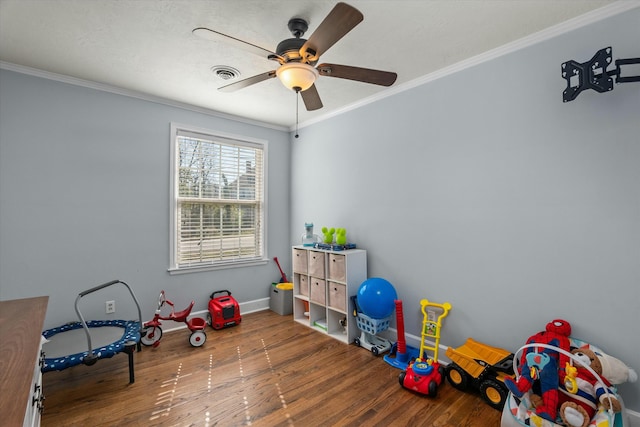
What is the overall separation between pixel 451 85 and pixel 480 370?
2358 millimetres

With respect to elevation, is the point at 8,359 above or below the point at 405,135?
below

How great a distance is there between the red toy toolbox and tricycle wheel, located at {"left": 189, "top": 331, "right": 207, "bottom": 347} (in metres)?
0.42

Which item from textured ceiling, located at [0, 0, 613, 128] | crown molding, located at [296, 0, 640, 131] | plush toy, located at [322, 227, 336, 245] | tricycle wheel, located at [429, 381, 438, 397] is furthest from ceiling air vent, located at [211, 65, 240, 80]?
tricycle wheel, located at [429, 381, 438, 397]

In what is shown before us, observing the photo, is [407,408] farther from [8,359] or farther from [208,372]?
[8,359]

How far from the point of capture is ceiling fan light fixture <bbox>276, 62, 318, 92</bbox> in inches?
71.4

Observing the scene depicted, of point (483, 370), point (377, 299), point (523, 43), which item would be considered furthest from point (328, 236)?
point (523, 43)

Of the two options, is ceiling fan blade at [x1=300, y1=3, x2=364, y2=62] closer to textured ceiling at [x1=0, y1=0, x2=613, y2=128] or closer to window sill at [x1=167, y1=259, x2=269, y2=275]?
textured ceiling at [x1=0, y1=0, x2=613, y2=128]

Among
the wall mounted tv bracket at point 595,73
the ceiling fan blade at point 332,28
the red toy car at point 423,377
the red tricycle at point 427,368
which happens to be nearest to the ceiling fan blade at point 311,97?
the ceiling fan blade at point 332,28

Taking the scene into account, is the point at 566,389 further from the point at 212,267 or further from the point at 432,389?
the point at 212,267

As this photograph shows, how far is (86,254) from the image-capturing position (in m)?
2.95

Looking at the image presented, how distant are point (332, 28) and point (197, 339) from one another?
300 cm

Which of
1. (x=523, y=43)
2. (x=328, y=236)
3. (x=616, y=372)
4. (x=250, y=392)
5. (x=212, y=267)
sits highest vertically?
(x=523, y=43)

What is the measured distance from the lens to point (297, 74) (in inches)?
72.7

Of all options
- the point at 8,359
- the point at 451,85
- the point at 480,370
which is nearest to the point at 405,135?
the point at 451,85
